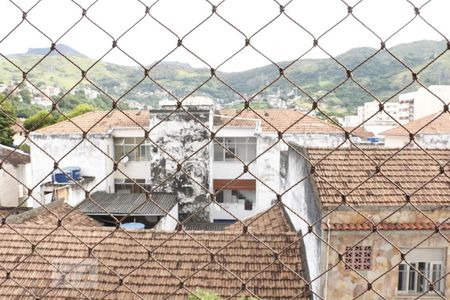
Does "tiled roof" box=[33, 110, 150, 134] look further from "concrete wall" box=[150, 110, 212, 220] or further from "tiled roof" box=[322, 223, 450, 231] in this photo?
"tiled roof" box=[322, 223, 450, 231]

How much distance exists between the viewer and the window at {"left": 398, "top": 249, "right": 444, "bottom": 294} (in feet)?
12.6

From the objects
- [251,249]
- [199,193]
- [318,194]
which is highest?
[318,194]

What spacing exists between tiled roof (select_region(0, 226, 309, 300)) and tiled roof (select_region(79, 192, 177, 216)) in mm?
3087

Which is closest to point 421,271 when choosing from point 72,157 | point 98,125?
point 72,157

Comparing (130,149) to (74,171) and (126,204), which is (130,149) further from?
(126,204)

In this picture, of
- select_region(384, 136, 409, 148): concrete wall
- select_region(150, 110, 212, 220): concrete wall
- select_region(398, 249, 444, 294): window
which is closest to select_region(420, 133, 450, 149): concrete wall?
select_region(384, 136, 409, 148): concrete wall

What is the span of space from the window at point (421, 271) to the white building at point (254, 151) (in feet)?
20.0

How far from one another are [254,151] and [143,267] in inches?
279

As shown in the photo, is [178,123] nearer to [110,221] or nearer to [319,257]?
[110,221]

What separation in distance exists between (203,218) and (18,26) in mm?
9614

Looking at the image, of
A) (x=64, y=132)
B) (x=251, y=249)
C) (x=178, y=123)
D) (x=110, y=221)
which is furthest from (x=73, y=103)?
(x=251, y=249)

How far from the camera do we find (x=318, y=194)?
3820 mm

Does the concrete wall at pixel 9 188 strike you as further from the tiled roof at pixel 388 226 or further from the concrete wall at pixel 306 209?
the tiled roof at pixel 388 226

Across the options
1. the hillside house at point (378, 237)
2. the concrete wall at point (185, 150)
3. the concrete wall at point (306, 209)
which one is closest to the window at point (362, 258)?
the hillside house at point (378, 237)
